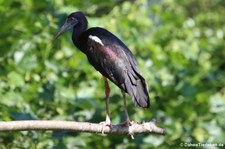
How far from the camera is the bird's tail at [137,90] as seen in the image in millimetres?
5039

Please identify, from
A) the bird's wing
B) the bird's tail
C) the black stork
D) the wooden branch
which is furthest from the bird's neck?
the wooden branch

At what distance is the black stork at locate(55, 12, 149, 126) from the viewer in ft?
16.9

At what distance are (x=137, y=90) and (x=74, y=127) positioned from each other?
0.55 metres

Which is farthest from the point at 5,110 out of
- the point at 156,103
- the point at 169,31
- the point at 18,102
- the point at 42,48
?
the point at 169,31

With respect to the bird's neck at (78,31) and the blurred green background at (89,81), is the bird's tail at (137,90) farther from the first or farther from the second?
the blurred green background at (89,81)

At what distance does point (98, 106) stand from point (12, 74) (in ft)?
2.72

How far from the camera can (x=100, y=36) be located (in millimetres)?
5488

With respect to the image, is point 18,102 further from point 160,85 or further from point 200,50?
point 200,50

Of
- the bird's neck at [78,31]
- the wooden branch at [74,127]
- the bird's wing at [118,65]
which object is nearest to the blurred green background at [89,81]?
the bird's neck at [78,31]

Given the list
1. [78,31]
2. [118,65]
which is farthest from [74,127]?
[78,31]

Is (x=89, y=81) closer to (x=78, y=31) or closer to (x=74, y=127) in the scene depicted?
(x=78, y=31)

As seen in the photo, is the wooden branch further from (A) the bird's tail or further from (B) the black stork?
(A) the bird's tail

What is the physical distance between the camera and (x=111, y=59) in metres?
5.34

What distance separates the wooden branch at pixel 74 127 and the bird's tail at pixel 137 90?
0.65ft
